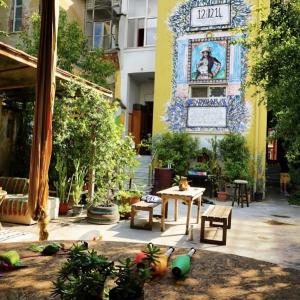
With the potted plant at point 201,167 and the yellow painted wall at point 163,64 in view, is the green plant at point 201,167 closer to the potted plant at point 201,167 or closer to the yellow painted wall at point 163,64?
the potted plant at point 201,167

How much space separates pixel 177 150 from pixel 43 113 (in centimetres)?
1223

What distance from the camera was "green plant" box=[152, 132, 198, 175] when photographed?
14047 millimetres

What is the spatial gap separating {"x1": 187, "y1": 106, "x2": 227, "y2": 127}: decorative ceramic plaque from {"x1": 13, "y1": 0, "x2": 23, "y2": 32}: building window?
9.54 m

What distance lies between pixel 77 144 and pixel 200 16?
9055 mm

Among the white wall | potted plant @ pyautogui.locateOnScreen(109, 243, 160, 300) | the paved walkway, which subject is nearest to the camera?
potted plant @ pyautogui.locateOnScreen(109, 243, 160, 300)

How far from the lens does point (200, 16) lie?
48.8 ft

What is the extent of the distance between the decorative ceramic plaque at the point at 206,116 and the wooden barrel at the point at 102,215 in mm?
7737

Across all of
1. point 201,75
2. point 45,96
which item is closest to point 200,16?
point 201,75

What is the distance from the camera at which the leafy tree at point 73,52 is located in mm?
13312

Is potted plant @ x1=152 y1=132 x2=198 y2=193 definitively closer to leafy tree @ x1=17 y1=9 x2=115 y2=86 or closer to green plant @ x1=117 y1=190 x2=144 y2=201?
leafy tree @ x1=17 y1=9 x2=115 y2=86

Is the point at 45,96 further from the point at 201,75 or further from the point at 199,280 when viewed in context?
the point at 201,75

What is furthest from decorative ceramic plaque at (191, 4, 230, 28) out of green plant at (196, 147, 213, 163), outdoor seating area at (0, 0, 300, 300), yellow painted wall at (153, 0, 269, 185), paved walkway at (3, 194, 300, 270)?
paved walkway at (3, 194, 300, 270)

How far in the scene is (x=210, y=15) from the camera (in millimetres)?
14695

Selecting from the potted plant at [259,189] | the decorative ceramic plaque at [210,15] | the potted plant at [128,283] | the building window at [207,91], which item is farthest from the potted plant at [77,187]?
the decorative ceramic plaque at [210,15]
